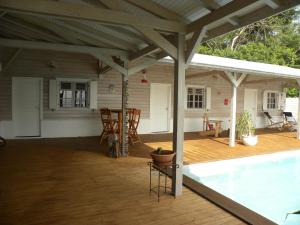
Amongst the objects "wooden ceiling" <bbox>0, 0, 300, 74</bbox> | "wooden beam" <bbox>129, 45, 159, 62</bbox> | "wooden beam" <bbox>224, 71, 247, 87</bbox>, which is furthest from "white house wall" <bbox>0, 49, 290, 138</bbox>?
"wooden beam" <bbox>129, 45, 159, 62</bbox>

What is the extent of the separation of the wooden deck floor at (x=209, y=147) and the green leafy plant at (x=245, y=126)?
452mm

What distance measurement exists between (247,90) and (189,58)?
8.86 metres

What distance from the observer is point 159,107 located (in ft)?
30.6

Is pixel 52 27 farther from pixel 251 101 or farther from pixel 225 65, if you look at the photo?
pixel 251 101

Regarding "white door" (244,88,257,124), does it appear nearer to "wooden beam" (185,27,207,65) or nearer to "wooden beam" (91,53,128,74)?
"wooden beam" (91,53,128,74)

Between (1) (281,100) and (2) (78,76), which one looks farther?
(1) (281,100)

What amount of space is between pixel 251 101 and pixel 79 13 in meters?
10.3

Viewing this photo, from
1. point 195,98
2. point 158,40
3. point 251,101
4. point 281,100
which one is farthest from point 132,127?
point 281,100

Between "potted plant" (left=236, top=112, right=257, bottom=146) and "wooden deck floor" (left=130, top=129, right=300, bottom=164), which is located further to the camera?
"potted plant" (left=236, top=112, right=257, bottom=146)

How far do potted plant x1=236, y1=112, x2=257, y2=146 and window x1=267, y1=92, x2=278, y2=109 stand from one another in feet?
16.0

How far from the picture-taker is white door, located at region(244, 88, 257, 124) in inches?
450

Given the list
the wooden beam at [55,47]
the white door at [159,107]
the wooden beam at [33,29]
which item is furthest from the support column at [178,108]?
→ the white door at [159,107]

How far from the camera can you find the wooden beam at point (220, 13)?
2545 millimetres

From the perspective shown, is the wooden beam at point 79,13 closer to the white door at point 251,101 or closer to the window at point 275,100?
the white door at point 251,101
